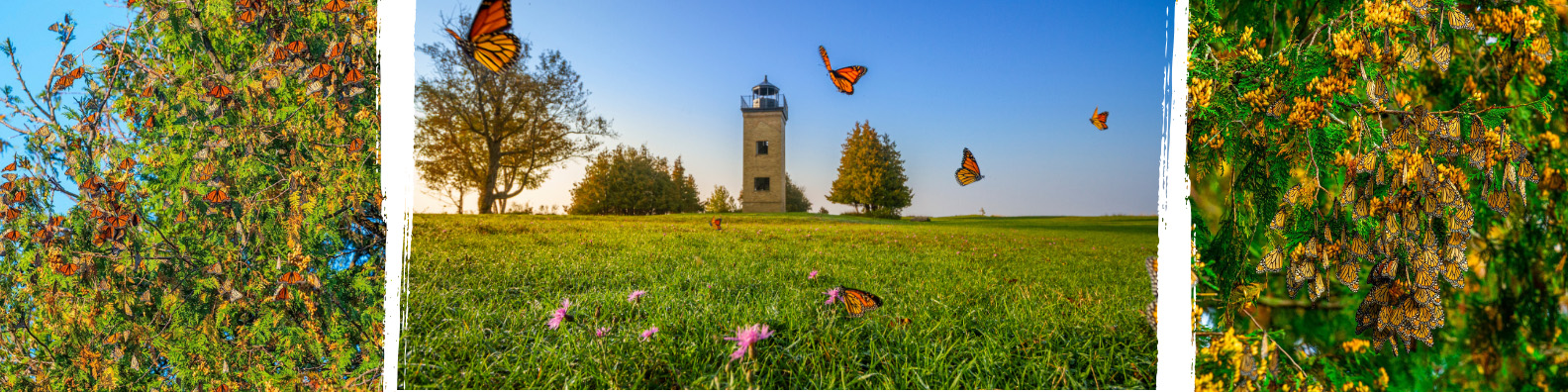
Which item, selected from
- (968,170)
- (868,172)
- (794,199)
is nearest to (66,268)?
(794,199)

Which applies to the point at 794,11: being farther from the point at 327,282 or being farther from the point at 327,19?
the point at 327,282

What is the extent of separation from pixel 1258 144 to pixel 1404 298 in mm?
495

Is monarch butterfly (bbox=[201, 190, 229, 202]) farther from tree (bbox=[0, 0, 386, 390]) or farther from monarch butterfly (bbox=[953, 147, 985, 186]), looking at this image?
monarch butterfly (bbox=[953, 147, 985, 186])

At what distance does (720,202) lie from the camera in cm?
261

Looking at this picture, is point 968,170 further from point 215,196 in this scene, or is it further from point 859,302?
point 215,196

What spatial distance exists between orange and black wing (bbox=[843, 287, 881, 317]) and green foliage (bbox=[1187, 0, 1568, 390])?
0.99m

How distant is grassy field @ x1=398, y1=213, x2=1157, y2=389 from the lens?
4.93ft

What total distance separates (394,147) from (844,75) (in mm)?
1598

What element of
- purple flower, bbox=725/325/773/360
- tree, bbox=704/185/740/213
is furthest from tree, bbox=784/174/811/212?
purple flower, bbox=725/325/773/360

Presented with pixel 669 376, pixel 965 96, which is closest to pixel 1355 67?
pixel 965 96

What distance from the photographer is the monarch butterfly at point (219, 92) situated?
1402mm

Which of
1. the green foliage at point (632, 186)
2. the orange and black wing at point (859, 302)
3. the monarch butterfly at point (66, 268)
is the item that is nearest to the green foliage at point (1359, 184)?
the orange and black wing at point (859, 302)

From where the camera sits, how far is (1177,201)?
60.6 inches

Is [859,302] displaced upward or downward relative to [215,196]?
downward
